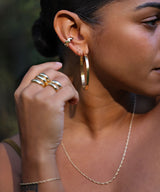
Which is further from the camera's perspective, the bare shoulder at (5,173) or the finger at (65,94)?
the bare shoulder at (5,173)

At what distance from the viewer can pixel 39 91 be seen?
2082 mm

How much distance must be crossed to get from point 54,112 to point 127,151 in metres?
0.61

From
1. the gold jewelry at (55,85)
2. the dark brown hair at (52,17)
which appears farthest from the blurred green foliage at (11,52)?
the gold jewelry at (55,85)

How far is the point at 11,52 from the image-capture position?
446cm

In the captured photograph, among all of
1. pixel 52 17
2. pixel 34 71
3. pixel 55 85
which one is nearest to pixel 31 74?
pixel 34 71

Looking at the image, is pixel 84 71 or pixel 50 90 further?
pixel 84 71

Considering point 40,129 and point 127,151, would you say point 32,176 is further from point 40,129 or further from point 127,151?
point 127,151

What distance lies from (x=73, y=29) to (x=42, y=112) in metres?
0.64

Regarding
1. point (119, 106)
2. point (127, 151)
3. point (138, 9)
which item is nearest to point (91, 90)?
point (119, 106)

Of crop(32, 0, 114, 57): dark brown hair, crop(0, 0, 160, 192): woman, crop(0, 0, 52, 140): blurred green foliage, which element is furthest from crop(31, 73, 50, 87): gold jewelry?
crop(0, 0, 52, 140): blurred green foliage

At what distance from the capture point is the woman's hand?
2.06 metres

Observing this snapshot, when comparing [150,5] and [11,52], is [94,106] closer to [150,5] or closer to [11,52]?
[150,5]

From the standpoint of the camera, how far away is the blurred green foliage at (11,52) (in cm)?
430

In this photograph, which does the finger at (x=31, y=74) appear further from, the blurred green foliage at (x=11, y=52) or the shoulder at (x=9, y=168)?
the blurred green foliage at (x=11, y=52)
